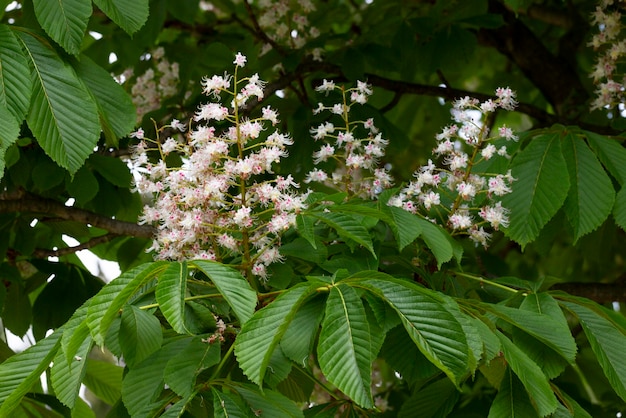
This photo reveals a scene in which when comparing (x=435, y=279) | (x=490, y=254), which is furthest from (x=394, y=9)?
(x=435, y=279)

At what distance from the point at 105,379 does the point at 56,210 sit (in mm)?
624

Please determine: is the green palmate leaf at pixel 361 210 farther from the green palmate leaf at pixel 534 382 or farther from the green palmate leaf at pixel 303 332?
the green palmate leaf at pixel 534 382

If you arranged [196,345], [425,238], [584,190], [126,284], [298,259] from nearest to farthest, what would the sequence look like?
[126,284], [196,345], [425,238], [298,259], [584,190]

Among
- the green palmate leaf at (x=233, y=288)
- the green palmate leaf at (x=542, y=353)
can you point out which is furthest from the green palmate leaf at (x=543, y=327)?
the green palmate leaf at (x=233, y=288)

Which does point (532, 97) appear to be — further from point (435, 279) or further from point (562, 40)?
point (435, 279)

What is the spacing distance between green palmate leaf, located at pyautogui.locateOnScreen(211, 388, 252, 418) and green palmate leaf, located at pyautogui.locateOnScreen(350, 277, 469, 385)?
1.08ft

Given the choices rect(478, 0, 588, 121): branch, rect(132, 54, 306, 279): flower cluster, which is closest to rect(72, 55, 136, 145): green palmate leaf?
rect(132, 54, 306, 279): flower cluster

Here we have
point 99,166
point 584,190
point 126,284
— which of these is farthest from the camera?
point 99,166

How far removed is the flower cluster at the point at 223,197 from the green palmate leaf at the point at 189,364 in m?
0.20

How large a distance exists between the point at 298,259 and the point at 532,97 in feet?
10.1

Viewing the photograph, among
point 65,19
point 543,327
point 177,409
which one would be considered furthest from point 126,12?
point 543,327

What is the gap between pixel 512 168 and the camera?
2496 millimetres

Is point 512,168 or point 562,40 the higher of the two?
point 562,40

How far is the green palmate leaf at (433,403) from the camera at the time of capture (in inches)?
89.0
